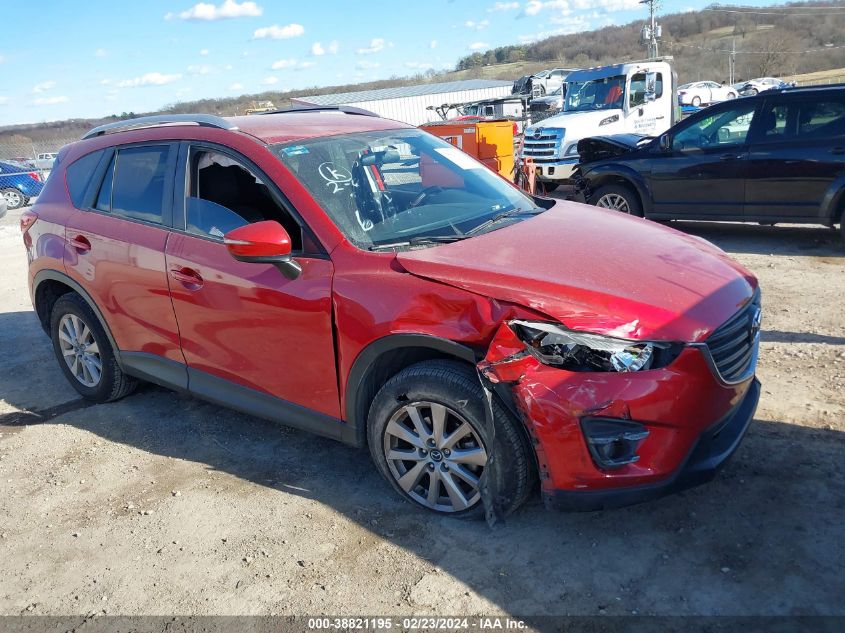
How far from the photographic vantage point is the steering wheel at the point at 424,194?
12.2 ft

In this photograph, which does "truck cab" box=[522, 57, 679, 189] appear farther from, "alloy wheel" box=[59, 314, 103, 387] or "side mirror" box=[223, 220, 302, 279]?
"side mirror" box=[223, 220, 302, 279]

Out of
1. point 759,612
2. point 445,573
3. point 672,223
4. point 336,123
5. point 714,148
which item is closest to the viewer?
point 759,612

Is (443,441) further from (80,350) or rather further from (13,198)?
(13,198)

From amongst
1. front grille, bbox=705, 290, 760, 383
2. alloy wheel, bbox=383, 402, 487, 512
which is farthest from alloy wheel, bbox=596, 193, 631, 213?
alloy wheel, bbox=383, 402, 487, 512

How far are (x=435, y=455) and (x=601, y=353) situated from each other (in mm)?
944

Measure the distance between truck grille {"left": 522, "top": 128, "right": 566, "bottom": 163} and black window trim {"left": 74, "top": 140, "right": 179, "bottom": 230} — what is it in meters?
10.3

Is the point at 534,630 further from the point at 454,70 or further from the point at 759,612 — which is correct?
the point at 454,70

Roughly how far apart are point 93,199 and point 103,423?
155cm

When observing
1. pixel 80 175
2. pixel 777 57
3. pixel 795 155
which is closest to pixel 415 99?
pixel 777 57

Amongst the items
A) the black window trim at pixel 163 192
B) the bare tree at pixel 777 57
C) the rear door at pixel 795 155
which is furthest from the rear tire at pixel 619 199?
the bare tree at pixel 777 57

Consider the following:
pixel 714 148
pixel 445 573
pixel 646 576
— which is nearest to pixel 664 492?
pixel 646 576

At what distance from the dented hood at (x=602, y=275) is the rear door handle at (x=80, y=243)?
→ 2.47 meters

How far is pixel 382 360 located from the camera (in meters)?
3.19

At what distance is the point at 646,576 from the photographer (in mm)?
2785
